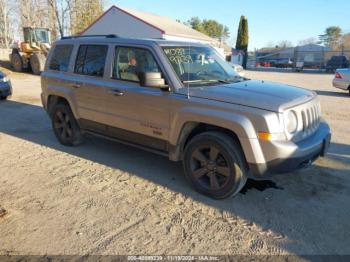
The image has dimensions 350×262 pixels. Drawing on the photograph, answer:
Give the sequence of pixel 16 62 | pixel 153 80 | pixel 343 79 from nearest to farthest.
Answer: pixel 153 80, pixel 343 79, pixel 16 62

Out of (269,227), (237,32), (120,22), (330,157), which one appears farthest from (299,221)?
(237,32)

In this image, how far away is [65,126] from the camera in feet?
20.6

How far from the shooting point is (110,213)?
12.6 ft

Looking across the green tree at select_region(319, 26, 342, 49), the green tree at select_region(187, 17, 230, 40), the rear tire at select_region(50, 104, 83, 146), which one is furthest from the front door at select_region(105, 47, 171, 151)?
the green tree at select_region(319, 26, 342, 49)

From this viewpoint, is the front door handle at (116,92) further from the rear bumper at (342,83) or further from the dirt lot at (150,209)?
the rear bumper at (342,83)

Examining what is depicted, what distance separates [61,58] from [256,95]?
12.5 ft

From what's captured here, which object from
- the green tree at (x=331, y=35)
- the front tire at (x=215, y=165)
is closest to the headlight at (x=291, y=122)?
the front tire at (x=215, y=165)

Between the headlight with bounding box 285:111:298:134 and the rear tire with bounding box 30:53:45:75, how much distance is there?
20.1 metres

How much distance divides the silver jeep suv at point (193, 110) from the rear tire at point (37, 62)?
16894 millimetres

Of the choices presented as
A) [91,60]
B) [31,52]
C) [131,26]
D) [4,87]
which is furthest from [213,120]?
[131,26]

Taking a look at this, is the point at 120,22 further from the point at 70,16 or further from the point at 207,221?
the point at 207,221

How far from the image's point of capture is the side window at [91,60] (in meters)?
5.30

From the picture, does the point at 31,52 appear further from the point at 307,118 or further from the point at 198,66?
the point at 307,118

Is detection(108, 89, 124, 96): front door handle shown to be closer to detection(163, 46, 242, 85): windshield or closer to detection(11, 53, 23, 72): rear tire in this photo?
detection(163, 46, 242, 85): windshield
